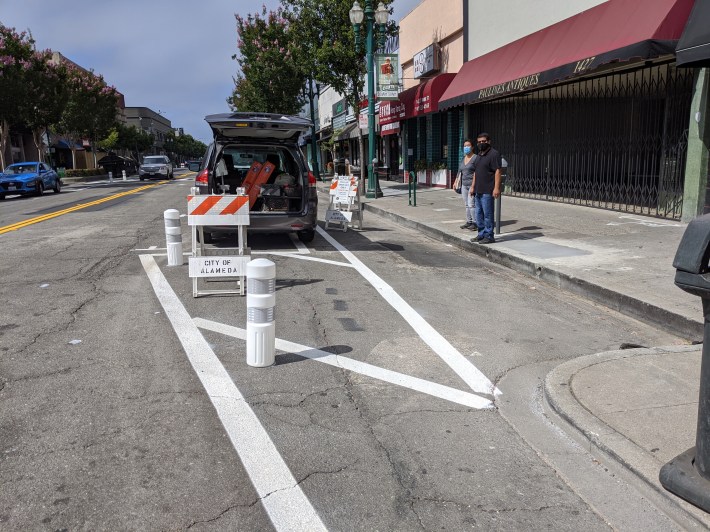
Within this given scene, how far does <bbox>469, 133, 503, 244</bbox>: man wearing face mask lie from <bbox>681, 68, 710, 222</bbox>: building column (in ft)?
13.1

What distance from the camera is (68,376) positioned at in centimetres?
433

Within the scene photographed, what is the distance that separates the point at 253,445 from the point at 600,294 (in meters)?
4.79

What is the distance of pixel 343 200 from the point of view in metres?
12.1

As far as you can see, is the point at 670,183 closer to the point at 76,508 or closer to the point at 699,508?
the point at 699,508

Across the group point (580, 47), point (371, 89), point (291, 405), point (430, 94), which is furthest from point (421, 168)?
point (291, 405)

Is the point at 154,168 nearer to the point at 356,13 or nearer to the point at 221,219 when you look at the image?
the point at 356,13

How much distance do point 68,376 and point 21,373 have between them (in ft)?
1.27

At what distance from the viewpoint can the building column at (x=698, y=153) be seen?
10375 mm

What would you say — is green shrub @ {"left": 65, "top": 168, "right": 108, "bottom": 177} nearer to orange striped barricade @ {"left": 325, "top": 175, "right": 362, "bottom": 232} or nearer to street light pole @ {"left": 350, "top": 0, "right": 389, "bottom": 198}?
street light pole @ {"left": 350, "top": 0, "right": 389, "bottom": 198}

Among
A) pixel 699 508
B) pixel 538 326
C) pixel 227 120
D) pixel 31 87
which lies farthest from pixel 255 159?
pixel 31 87

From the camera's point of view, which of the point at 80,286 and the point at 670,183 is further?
the point at 670,183

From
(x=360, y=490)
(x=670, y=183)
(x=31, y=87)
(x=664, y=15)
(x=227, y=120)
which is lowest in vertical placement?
(x=360, y=490)

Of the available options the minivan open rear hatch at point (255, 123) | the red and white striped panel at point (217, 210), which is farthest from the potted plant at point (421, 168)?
the red and white striped panel at point (217, 210)

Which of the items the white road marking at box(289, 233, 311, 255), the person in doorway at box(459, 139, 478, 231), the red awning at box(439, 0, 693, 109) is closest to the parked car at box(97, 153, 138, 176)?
the red awning at box(439, 0, 693, 109)
